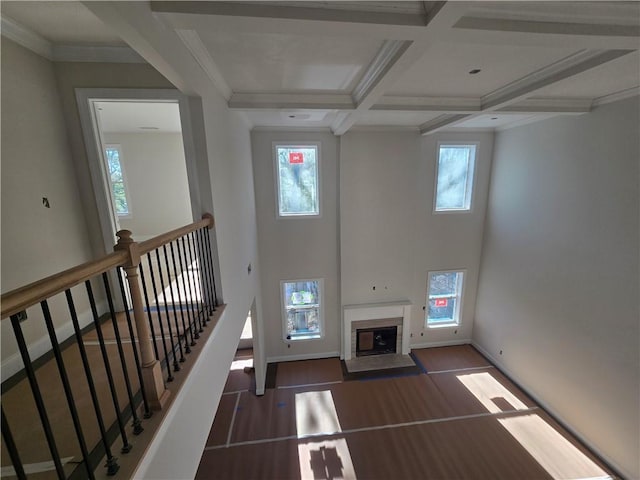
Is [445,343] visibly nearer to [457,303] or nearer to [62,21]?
[457,303]

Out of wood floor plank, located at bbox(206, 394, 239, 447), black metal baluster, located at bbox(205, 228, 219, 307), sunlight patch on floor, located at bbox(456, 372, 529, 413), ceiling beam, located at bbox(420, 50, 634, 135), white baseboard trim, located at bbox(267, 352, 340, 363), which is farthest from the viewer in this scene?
white baseboard trim, located at bbox(267, 352, 340, 363)

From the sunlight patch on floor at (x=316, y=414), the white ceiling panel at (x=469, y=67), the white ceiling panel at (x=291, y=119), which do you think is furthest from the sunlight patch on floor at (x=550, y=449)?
the white ceiling panel at (x=291, y=119)

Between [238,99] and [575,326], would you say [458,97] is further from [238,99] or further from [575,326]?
[575,326]

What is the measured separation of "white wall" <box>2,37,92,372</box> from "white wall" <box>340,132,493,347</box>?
4103 millimetres

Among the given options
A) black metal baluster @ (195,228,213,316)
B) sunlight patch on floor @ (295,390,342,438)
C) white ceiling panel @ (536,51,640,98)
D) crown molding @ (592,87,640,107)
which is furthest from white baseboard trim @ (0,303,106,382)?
crown molding @ (592,87,640,107)

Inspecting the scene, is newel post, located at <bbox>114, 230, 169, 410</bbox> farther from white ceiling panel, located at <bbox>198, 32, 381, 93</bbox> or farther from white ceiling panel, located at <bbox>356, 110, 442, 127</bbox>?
white ceiling panel, located at <bbox>356, 110, 442, 127</bbox>

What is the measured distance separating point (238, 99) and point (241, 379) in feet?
17.3

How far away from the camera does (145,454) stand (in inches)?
47.5

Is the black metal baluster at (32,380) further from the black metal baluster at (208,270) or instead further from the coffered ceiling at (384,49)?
the black metal baluster at (208,270)

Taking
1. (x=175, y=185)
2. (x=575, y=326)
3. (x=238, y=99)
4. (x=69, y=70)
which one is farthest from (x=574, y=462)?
(x=175, y=185)

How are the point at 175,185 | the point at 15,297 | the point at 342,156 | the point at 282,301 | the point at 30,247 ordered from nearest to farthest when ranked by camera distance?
the point at 15,297
the point at 30,247
the point at 342,156
the point at 282,301
the point at 175,185

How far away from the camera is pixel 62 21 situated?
196 cm

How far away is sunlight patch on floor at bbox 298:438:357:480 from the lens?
3.59 m

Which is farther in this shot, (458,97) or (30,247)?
(458,97)
